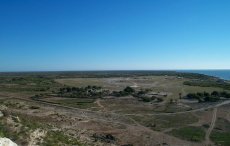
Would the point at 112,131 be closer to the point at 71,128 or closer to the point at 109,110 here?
the point at 71,128

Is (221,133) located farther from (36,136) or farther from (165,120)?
(36,136)

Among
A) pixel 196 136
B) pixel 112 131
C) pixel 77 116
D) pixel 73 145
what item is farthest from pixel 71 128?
pixel 196 136

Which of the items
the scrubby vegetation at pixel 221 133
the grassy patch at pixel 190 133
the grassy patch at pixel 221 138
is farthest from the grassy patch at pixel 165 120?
the grassy patch at pixel 221 138

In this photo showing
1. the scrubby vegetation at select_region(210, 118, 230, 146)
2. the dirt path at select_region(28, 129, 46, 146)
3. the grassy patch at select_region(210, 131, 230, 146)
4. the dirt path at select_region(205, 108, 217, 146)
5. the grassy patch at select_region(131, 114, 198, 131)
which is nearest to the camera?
the dirt path at select_region(28, 129, 46, 146)

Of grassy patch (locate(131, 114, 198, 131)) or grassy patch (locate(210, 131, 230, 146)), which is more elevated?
grassy patch (locate(131, 114, 198, 131))

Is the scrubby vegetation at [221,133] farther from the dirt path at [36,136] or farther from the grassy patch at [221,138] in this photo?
the dirt path at [36,136]

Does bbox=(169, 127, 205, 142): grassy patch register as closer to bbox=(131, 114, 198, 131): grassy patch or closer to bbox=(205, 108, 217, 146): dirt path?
bbox=(205, 108, 217, 146): dirt path

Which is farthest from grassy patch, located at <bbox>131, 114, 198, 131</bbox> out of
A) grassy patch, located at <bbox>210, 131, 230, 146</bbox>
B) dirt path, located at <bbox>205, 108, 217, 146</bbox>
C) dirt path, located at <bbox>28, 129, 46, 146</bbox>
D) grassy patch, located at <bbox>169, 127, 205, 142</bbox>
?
dirt path, located at <bbox>28, 129, 46, 146</bbox>

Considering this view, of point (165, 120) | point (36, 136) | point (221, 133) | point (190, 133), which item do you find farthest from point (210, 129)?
point (36, 136)
